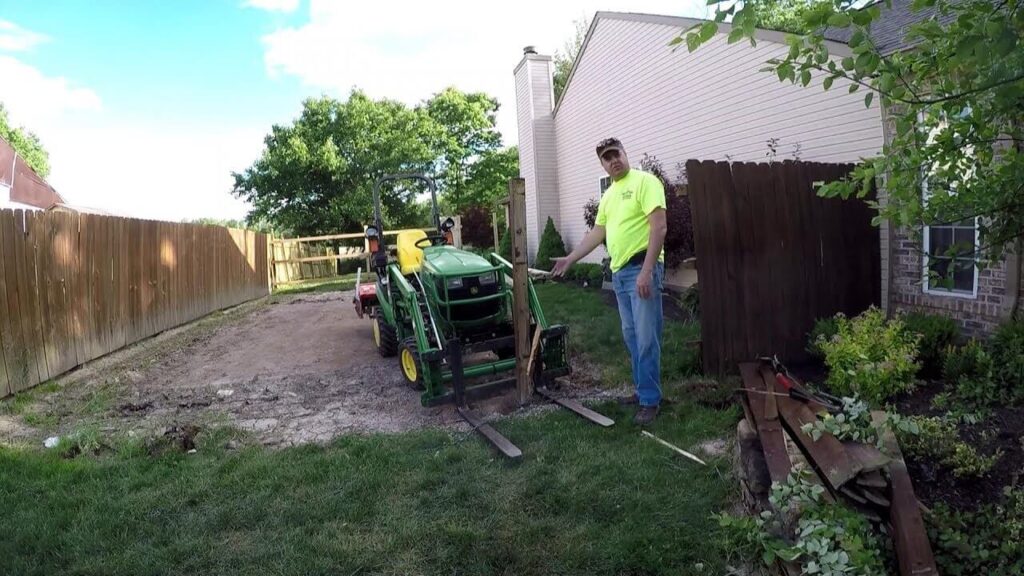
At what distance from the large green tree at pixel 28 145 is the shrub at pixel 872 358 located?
4171cm

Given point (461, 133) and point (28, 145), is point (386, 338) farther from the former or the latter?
point (28, 145)

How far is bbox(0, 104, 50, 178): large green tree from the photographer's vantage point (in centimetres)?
3441

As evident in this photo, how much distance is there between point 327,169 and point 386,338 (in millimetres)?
20750

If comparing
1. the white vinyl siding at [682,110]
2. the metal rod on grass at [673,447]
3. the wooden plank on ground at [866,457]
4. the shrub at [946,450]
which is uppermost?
the white vinyl siding at [682,110]

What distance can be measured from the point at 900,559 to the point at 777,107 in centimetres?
728

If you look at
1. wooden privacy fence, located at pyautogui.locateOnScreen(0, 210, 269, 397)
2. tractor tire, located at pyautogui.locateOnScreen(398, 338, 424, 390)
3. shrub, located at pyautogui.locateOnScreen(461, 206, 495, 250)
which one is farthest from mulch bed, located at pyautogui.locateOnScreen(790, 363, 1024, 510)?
shrub, located at pyautogui.locateOnScreen(461, 206, 495, 250)

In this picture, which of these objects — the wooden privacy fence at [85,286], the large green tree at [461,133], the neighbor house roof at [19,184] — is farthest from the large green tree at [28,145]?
the wooden privacy fence at [85,286]

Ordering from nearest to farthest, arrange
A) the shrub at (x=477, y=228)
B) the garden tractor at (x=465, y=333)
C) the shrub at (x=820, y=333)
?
the garden tractor at (x=465, y=333), the shrub at (x=820, y=333), the shrub at (x=477, y=228)

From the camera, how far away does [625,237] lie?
4285 mm

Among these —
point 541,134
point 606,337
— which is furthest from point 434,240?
point 541,134

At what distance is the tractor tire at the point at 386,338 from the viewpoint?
6867 mm

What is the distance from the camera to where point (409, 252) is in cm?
665

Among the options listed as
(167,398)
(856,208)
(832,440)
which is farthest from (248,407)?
(856,208)

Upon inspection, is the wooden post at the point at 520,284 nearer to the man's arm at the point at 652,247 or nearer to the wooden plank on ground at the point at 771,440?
the man's arm at the point at 652,247
